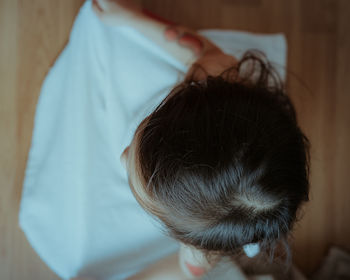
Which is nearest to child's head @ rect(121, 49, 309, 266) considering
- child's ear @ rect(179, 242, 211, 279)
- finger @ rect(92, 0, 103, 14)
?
child's ear @ rect(179, 242, 211, 279)

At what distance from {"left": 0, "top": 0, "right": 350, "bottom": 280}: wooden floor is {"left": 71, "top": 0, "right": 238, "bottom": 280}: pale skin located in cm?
15

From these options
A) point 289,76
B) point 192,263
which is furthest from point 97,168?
point 289,76

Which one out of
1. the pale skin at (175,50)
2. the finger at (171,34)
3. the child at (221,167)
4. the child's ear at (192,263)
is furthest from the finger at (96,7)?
the child's ear at (192,263)

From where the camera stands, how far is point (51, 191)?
78cm

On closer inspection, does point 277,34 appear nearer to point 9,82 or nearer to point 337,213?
point 337,213

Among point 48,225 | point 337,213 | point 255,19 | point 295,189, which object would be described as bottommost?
point 337,213

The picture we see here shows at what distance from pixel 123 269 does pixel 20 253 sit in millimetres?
267

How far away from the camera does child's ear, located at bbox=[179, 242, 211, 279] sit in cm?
70

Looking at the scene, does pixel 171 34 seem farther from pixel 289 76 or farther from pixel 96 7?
pixel 289 76

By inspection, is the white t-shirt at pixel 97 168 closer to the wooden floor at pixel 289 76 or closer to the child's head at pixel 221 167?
the wooden floor at pixel 289 76

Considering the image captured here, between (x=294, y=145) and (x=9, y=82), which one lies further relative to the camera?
(x=9, y=82)

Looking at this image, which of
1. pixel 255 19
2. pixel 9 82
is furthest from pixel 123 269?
pixel 255 19

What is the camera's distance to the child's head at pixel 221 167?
1.51 feet

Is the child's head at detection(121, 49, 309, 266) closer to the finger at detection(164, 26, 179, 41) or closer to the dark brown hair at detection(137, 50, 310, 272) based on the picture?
the dark brown hair at detection(137, 50, 310, 272)
